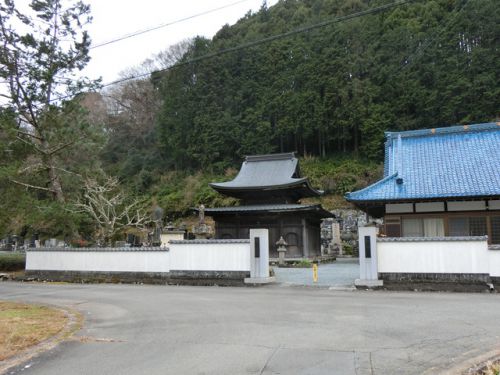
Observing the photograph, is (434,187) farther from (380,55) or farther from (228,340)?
(380,55)

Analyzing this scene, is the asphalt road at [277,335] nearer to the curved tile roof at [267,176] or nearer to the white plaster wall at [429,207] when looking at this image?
the white plaster wall at [429,207]

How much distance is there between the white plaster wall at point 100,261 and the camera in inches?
598

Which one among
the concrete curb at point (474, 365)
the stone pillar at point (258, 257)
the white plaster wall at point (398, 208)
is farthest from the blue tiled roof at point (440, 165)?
the concrete curb at point (474, 365)

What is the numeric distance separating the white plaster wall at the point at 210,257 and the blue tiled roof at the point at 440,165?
5.55m

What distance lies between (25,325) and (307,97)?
3654cm

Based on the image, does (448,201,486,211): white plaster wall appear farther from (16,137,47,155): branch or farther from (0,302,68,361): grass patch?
(16,137,47,155): branch

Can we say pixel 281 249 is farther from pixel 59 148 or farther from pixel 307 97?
pixel 307 97

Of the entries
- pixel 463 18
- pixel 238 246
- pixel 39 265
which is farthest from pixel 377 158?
pixel 39 265

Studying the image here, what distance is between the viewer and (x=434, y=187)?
16562mm

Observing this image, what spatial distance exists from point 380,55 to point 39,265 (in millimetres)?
34746

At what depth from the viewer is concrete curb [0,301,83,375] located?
4973mm

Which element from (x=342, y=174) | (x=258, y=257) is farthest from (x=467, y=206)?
(x=342, y=174)

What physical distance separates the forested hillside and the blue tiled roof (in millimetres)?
12735

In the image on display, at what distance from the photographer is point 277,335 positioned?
20.3 ft
